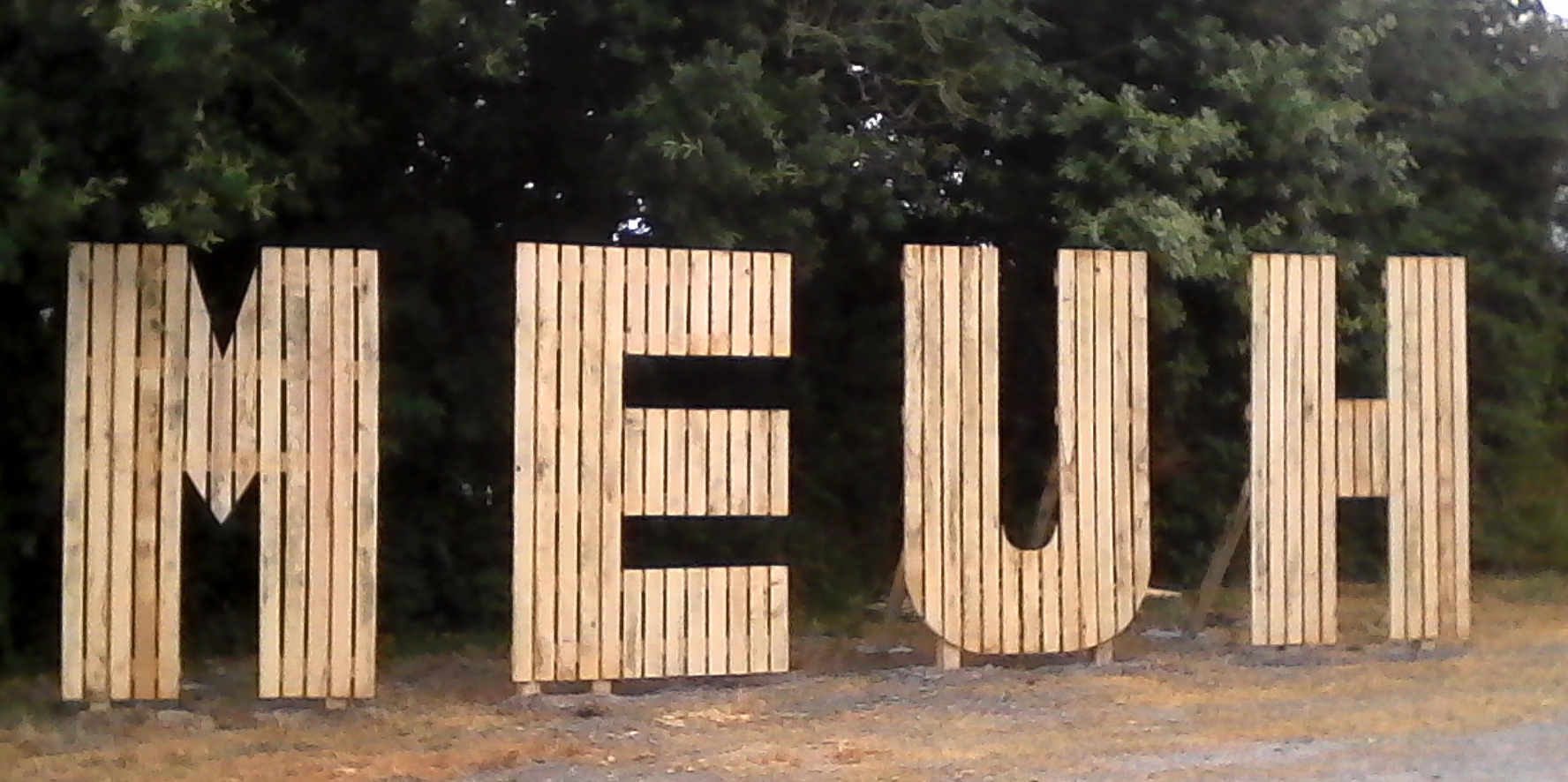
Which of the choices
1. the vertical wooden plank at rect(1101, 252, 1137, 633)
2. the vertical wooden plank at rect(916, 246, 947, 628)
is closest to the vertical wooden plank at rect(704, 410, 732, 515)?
the vertical wooden plank at rect(916, 246, 947, 628)

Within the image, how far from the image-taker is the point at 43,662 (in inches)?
416

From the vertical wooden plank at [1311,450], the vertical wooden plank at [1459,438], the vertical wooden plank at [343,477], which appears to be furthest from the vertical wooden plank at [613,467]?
the vertical wooden plank at [1459,438]

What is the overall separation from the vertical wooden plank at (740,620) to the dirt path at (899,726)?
0.71ft

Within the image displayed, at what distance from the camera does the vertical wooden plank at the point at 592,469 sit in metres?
8.72

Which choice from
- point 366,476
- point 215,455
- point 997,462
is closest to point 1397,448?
point 997,462

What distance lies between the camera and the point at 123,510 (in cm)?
827

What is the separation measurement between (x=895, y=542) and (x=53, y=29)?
758 cm

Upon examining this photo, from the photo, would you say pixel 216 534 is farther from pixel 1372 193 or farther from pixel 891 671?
pixel 1372 193

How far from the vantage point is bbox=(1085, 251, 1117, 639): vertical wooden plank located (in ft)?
32.0

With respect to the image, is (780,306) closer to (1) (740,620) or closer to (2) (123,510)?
(1) (740,620)

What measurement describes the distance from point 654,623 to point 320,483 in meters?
1.86

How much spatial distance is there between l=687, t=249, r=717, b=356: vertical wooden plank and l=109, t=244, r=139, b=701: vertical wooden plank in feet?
9.22

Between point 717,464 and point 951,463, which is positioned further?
point 951,463

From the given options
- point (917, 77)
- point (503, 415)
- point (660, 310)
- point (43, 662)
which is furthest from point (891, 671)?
point (43, 662)
